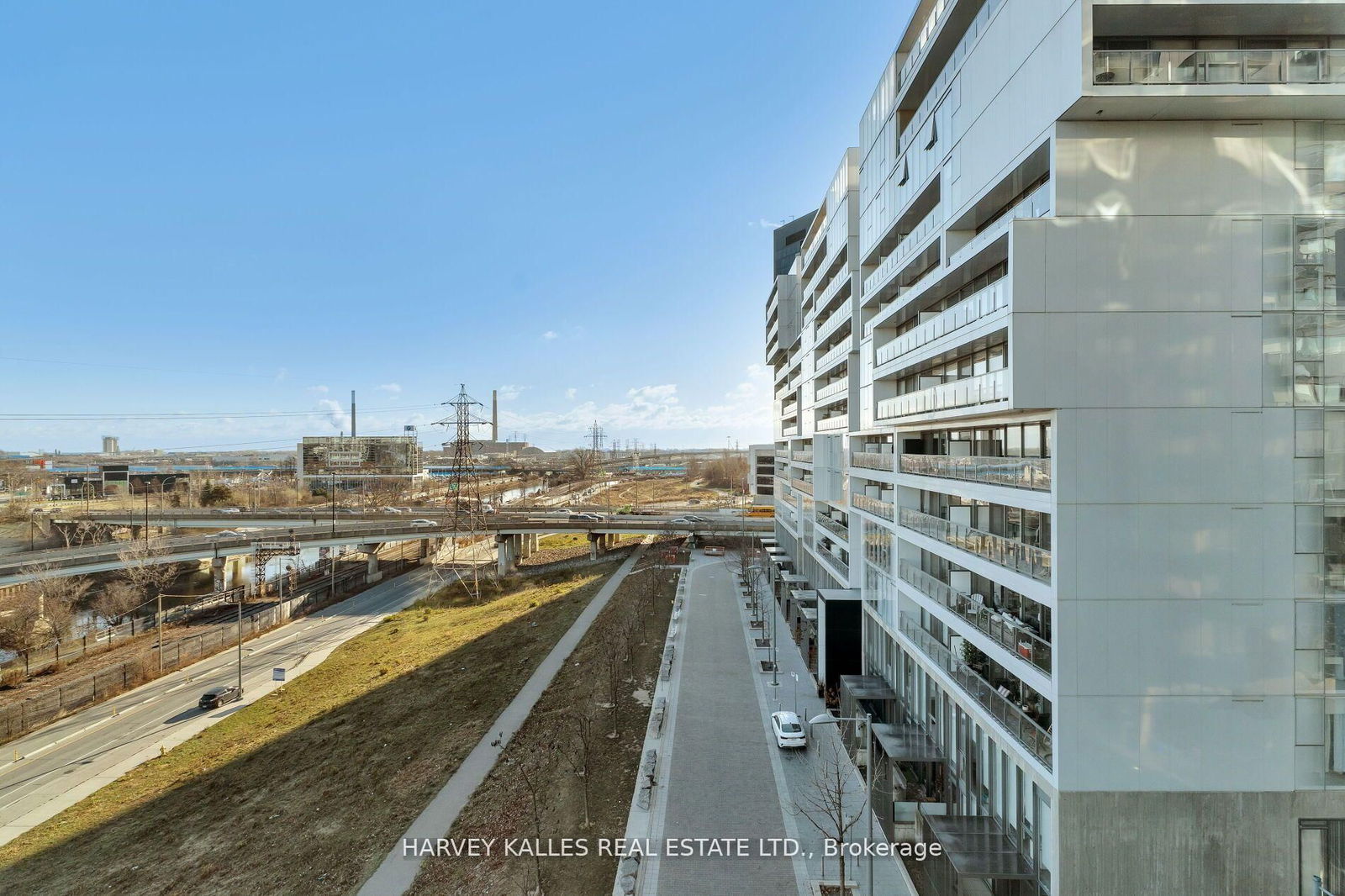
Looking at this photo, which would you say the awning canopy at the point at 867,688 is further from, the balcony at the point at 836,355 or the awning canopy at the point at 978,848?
the balcony at the point at 836,355

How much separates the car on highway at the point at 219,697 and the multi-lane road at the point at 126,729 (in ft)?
1.32

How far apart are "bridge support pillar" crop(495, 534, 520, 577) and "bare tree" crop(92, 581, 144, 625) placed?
91.0 ft

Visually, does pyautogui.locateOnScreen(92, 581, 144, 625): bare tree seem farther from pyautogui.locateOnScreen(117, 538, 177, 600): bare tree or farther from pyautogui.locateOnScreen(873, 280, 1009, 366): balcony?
pyautogui.locateOnScreen(873, 280, 1009, 366): balcony

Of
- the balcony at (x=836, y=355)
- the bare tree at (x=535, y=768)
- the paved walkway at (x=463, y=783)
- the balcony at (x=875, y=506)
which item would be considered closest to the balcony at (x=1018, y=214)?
the balcony at (x=875, y=506)

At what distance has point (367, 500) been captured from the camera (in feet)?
310

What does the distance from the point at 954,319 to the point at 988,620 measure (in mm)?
7141

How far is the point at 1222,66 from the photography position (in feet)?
32.1

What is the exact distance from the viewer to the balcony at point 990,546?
36.3ft

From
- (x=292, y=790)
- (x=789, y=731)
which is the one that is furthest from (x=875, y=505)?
(x=292, y=790)

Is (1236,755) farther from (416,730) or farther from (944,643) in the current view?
(416,730)

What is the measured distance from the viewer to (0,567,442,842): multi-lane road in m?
21.4

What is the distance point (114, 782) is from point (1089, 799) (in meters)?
32.0

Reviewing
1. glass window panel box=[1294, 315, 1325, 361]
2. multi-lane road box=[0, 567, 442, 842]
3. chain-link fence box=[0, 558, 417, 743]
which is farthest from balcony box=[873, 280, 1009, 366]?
chain-link fence box=[0, 558, 417, 743]

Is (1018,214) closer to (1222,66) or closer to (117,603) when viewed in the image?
(1222,66)
